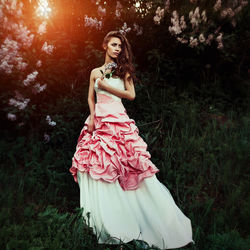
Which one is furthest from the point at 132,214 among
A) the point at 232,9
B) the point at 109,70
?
the point at 232,9

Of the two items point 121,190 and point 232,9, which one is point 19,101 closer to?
point 121,190

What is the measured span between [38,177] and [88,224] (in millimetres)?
1131

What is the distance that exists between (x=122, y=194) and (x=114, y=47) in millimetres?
1405

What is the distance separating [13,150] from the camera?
3.32 metres

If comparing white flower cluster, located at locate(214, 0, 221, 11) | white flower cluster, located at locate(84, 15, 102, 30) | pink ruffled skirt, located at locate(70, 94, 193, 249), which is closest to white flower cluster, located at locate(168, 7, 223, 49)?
white flower cluster, located at locate(214, 0, 221, 11)

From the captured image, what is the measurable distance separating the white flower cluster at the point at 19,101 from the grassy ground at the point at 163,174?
0.50 metres

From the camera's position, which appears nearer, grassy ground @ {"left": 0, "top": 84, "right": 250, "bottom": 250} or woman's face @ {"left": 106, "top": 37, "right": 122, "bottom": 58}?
grassy ground @ {"left": 0, "top": 84, "right": 250, "bottom": 250}

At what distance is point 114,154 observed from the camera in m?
2.40

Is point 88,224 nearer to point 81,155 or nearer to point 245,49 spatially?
point 81,155

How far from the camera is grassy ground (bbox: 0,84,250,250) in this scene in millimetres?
2361

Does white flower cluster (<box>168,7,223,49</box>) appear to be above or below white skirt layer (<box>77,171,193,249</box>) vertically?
above

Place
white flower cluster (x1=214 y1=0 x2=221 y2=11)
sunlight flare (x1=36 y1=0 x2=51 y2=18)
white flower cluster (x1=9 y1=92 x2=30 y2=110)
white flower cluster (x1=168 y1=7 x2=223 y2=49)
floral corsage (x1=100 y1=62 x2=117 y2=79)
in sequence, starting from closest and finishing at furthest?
floral corsage (x1=100 y1=62 x2=117 y2=79)
white flower cluster (x1=9 y1=92 x2=30 y2=110)
sunlight flare (x1=36 y1=0 x2=51 y2=18)
white flower cluster (x1=168 y1=7 x2=223 y2=49)
white flower cluster (x1=214 y1=0 x2=221 y2=11)

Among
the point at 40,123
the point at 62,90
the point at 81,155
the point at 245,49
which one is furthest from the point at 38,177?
the point at 245,49

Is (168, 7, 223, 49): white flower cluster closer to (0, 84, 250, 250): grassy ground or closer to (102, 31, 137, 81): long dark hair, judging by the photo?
(0, 84, 250, 250): grassy ground
